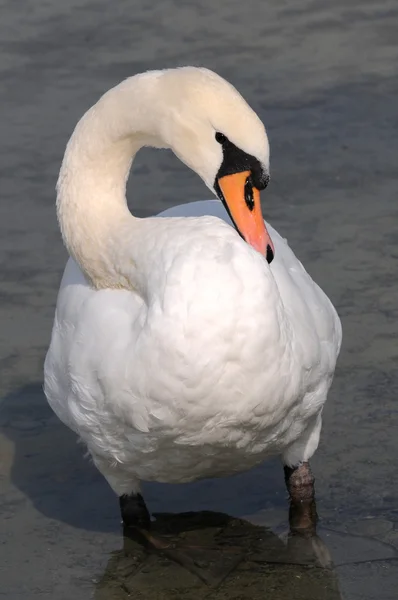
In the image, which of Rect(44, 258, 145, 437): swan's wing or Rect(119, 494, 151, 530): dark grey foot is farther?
Rect(119, 494, 151, 530): dark grey foot

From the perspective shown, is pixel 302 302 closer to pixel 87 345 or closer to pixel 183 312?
pixel 183 312

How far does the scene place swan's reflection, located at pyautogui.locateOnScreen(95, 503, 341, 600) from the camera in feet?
16.8

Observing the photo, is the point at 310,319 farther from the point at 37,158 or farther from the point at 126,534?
the point at 37,158

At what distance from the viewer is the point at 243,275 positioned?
4.50 m

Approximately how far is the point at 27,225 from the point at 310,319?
9.70 ft

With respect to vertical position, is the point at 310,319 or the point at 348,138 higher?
the point at 310,319

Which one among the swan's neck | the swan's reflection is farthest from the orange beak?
the swan's reflection

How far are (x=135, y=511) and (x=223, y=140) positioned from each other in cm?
158

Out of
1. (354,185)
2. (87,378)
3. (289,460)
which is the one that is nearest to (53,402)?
(87,378)

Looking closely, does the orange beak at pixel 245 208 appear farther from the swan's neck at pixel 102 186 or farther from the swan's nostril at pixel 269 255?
the swan's neck at pixel 102 186

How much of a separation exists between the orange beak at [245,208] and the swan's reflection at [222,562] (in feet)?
4.15

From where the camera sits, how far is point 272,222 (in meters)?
7.40

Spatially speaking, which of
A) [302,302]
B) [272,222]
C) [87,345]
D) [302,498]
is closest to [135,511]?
[302,498]

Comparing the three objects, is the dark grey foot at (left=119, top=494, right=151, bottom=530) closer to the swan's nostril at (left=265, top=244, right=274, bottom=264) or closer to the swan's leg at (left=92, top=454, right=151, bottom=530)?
the swan's leg at (left=92, top=454, right=151, bottom=530)
